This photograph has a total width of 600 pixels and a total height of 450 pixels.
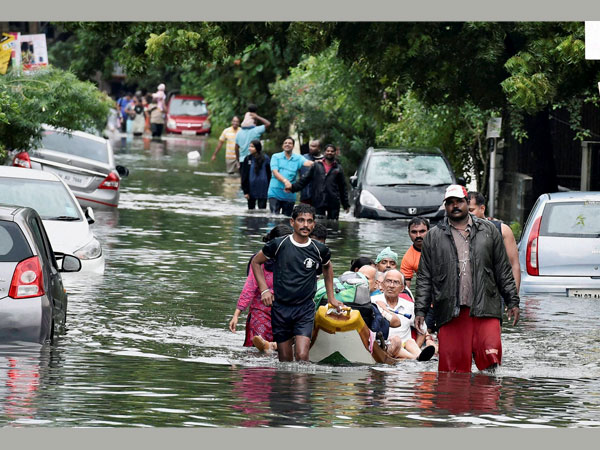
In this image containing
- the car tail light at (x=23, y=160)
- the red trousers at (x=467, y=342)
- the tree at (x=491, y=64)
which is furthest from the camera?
the car tail light at (x=23, y=160)

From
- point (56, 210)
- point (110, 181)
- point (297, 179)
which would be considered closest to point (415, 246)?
point (56, 210)

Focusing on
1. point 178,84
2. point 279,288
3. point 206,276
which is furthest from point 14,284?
point 178,84

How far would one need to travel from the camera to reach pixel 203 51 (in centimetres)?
2605

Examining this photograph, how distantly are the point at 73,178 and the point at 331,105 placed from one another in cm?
1302

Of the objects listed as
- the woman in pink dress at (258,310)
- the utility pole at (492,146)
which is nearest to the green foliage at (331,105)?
the utility pole at (492,146)

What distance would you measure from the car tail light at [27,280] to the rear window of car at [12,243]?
64 millimetres

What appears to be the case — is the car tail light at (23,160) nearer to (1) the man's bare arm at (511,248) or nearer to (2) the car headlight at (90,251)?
(2) the car headlight at (90,251)

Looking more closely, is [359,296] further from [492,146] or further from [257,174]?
[257,174]

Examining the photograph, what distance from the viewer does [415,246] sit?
13.7m

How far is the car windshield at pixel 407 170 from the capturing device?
91.0ft

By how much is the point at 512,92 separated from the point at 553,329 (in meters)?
8.28

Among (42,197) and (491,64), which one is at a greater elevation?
(491,64)

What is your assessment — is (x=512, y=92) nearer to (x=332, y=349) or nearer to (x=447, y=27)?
(x=447, y=27)

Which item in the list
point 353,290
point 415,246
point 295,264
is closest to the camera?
point 295,264
